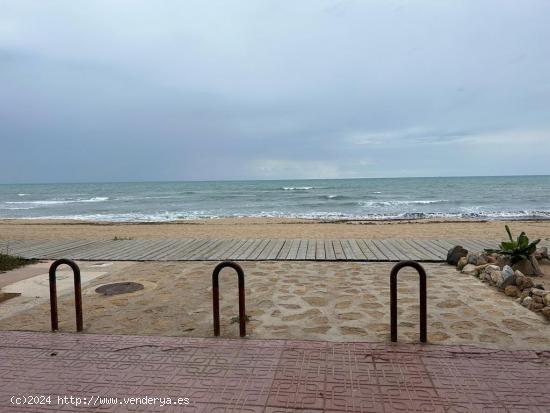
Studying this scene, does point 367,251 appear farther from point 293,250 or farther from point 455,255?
point 455,255

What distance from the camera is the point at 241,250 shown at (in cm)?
904

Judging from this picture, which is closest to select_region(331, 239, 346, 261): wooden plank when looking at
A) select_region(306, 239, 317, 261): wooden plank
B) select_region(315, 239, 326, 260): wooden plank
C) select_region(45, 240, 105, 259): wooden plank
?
select_region(315, 239, 326, 260): wooden plank

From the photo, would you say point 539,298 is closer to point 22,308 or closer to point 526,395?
point 526,395

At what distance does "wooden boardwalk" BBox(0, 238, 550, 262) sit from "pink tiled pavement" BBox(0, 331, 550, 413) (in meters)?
4.19

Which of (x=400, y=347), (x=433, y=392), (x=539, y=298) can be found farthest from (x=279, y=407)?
(x=539, y=298)

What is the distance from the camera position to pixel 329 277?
6359 mm

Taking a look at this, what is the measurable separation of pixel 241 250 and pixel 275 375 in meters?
6.02

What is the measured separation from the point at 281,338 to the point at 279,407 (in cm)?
121

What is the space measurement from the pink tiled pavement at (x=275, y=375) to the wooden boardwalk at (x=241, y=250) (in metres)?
4.19

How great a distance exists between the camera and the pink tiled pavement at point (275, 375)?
8.80 feet

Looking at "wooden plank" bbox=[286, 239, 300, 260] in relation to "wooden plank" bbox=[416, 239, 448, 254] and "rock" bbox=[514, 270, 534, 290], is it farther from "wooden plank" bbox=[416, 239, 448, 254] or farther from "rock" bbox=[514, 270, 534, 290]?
"rock" bbox=[514, 270, 534, 290]

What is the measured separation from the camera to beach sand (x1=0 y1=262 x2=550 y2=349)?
398 centimetres

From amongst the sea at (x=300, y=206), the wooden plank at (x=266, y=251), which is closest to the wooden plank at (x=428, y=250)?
the wooden plank at (x=266, y=251)

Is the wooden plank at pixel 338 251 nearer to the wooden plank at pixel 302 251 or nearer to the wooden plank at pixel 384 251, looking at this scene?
the wooden plank at pixel 302 251
